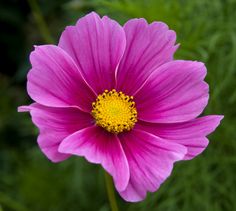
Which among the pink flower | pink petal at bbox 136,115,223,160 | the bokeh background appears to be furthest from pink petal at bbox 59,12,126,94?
the bokeh background

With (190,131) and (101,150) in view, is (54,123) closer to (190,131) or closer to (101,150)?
(101,150)

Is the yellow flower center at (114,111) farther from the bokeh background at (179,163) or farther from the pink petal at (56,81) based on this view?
the bokeh background at (179,163)

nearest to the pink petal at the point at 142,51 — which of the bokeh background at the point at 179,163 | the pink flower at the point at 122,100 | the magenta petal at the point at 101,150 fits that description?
the pink flower at the point at 122,100

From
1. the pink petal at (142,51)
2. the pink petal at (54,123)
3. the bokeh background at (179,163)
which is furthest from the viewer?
the bokeh background at (179,163)

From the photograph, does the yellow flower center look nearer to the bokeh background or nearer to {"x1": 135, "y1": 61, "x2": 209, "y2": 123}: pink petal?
{"x1": 135, "y1": 61, "x2": 209, "y2": 123}: pink petal

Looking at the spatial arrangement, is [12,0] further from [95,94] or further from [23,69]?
[95,94]

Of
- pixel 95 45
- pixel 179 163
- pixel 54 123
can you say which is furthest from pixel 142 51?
pixel 179 163
